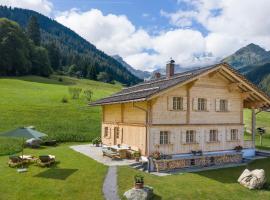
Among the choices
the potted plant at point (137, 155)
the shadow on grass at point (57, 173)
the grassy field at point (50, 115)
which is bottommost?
the shadow on grass at point (57, 173)

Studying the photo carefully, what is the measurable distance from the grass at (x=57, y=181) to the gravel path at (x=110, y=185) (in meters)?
0.28

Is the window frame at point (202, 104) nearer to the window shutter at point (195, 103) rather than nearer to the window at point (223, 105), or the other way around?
the window shutter at point (195, 103)

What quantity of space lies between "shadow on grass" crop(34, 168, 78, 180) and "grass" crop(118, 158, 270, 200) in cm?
325

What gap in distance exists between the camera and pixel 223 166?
84.1 ft

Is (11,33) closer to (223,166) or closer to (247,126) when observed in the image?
(247,126)

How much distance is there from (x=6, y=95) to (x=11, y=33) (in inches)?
1446

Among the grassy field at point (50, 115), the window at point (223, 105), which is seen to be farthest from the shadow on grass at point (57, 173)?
the grassy field at point (50, 115)

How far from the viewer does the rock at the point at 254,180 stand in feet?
64.5

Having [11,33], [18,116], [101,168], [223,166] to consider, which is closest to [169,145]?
[223,166]

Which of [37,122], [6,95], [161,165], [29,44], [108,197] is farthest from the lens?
[29,44]

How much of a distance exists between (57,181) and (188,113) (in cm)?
1241

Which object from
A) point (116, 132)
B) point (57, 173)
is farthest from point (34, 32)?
point (57, 173)

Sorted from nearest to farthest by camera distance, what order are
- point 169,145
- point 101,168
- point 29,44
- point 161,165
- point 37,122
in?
point 101,168, point 161,165, point 169,145, point 37,122, point 29,44

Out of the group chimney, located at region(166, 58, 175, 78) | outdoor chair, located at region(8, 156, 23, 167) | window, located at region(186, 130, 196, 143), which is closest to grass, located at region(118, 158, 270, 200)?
window, located at region(186, 130, 196, 143)
